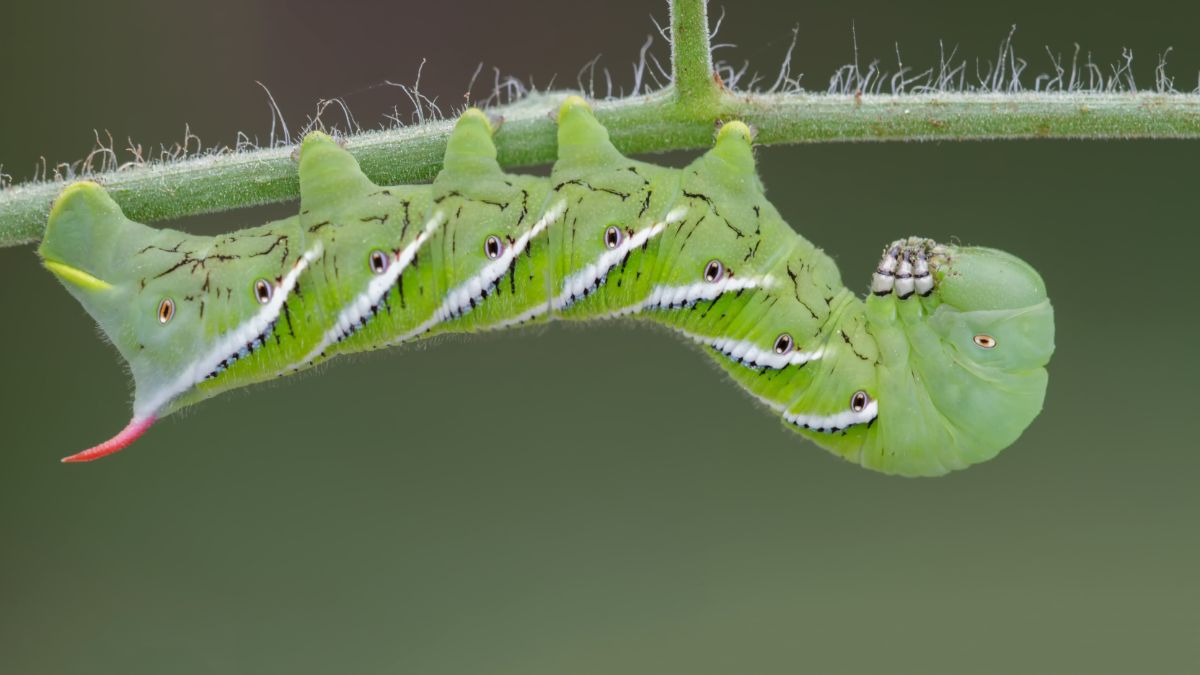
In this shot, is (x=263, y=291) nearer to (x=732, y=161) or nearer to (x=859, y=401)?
(x=732, y=161)

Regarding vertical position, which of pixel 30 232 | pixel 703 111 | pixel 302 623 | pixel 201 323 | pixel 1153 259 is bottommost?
pixel 302 623

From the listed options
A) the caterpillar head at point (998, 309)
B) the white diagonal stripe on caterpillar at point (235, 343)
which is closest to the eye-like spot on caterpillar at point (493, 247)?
the white diagonal stripe on caterpillar at point (235, 343)

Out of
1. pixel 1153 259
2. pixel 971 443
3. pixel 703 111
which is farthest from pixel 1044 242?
pixel 703 111

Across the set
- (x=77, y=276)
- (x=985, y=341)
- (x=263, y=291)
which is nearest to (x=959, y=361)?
(x=985, y=341)

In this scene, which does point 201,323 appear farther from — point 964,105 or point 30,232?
point 964,105

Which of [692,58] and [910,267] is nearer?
[692,58]

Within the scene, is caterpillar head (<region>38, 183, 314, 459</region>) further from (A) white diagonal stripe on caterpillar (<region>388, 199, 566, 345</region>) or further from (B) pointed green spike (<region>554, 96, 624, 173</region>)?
(B) pointed green spike (<region>554, 96, 624, 173</region>)

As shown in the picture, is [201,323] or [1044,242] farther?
[1044,242]

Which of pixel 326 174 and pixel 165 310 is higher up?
pixel 326 174
